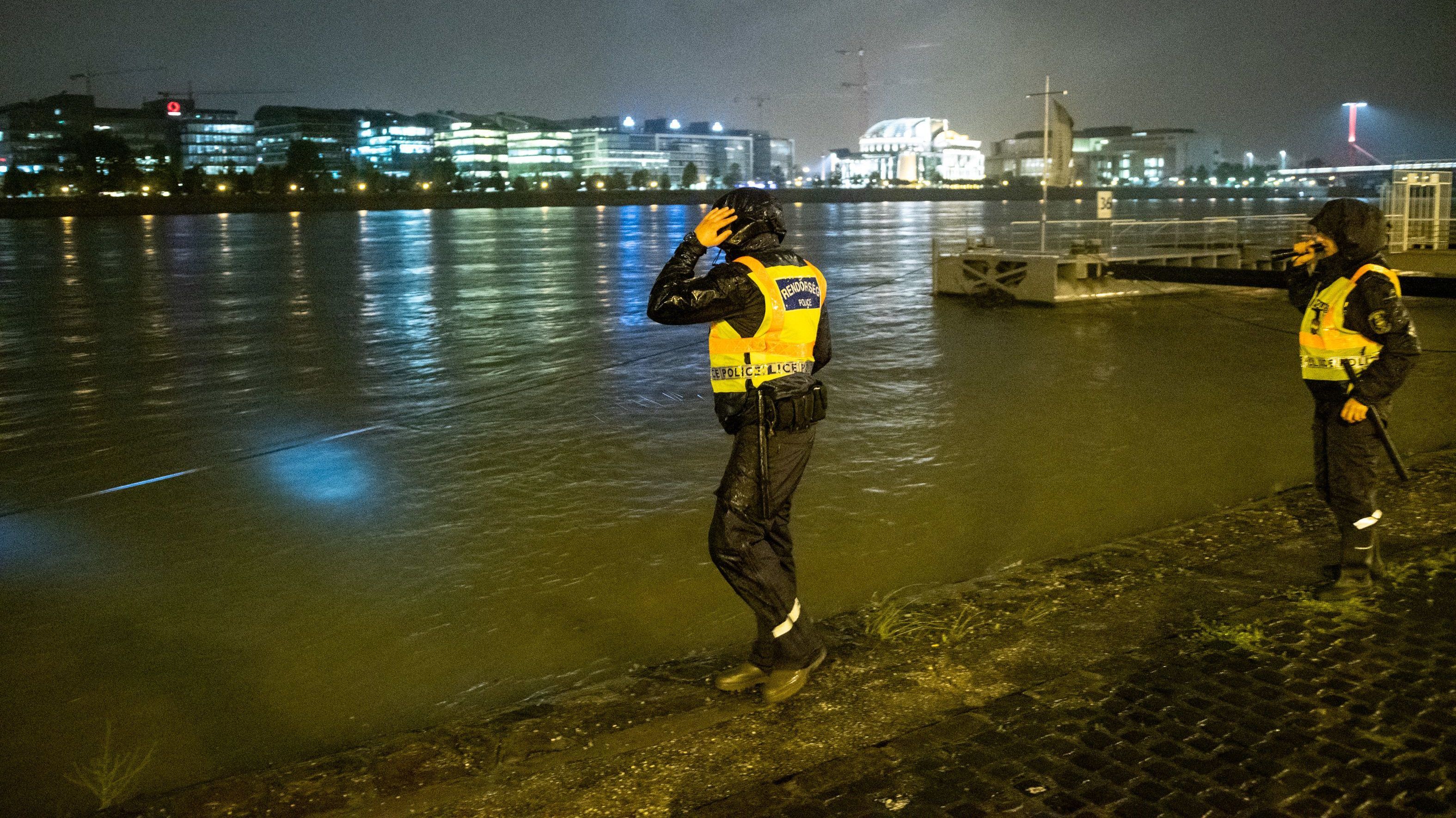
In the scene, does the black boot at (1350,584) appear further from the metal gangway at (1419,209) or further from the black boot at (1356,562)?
the metal gangway at (1419,209)

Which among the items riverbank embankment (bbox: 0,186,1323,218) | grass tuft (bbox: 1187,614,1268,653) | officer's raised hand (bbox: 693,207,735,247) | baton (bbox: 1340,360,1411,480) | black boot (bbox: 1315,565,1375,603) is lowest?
grass tuft (bbox: 1187,614,1268,653)

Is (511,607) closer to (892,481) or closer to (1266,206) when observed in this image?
(892,481)

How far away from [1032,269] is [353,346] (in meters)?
11.5

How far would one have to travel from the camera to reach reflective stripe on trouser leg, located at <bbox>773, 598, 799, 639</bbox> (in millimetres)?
4250

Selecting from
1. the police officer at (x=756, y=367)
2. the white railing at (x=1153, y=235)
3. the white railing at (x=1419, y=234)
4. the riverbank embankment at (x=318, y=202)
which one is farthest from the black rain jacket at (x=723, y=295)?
the riverbank embankment at (x=318, y=202)

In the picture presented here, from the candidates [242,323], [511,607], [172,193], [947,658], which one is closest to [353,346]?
[242,323]

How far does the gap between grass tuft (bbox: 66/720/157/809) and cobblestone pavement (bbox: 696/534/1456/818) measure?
6.66 ft

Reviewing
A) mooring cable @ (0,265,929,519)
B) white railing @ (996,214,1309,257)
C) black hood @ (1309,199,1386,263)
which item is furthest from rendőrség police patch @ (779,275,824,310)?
mooring cable @ (0,265,929,519)

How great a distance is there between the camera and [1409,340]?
16.6 feet

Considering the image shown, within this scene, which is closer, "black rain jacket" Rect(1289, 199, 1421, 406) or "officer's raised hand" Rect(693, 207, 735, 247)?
"officer's raised hand" Rect(693, 207, 735, 247)

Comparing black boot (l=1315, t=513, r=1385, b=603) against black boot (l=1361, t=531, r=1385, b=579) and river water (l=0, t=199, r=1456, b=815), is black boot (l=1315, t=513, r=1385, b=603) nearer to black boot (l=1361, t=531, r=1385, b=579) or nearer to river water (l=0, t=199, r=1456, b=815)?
black boot (l=1361, t=531, r=1385, b=579)

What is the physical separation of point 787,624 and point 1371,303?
9.81 ft

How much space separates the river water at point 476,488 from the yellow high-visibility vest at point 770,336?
1612 mm

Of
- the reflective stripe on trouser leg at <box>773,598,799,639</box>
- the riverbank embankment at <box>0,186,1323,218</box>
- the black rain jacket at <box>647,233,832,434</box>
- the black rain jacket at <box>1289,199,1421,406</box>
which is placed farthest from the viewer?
the riverbank embankment at <box>0,186,1323,218</box>
